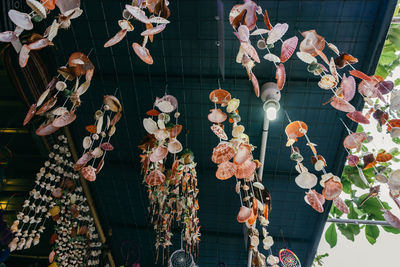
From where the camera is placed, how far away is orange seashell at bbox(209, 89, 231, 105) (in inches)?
48.6

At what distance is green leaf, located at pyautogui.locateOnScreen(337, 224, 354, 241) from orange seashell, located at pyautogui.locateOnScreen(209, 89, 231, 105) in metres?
2.07

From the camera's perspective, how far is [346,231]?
7.58ft

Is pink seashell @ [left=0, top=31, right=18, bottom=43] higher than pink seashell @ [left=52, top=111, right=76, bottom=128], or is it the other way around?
pink seashell @ [left=0, top=31, right=18, bottom=43]

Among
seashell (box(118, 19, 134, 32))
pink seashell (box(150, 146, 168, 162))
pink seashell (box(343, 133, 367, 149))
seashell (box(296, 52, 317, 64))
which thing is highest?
seashell (box(118, 19, 134, 32))

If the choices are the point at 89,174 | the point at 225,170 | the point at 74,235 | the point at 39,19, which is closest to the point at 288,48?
the point at 225,170

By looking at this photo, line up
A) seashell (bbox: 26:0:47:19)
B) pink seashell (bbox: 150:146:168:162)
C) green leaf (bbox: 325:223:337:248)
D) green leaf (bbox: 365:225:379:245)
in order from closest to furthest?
seashell (bbox: 26:0:47:19)
pink seashell (bbox: 150:146:168:162)
green leaf (bbox: 365:225:379:245)
green leaf (bbox: 325:223:337:248)

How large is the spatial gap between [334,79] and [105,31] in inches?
61.4

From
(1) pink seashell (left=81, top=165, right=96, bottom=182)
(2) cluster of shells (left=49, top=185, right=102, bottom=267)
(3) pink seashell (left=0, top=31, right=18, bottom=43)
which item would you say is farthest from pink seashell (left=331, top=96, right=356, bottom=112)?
(2) cluster of shells (left=49, top=185, right=102, bottom=267)

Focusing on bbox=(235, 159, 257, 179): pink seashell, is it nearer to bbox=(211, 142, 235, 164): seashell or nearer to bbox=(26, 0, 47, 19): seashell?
bbox=(211, 142, 235, 164): seashell

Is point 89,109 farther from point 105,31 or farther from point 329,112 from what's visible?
point 329,112

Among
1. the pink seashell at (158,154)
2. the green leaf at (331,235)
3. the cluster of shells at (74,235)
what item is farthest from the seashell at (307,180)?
the cluster of shells at (74,235)

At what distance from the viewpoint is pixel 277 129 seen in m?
1.92

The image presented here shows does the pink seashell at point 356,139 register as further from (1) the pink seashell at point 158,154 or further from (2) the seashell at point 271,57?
(1) the pink seashell at point 158,154

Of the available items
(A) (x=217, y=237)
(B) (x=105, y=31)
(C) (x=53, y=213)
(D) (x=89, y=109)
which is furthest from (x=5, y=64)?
(A) (x=217, y=237)
